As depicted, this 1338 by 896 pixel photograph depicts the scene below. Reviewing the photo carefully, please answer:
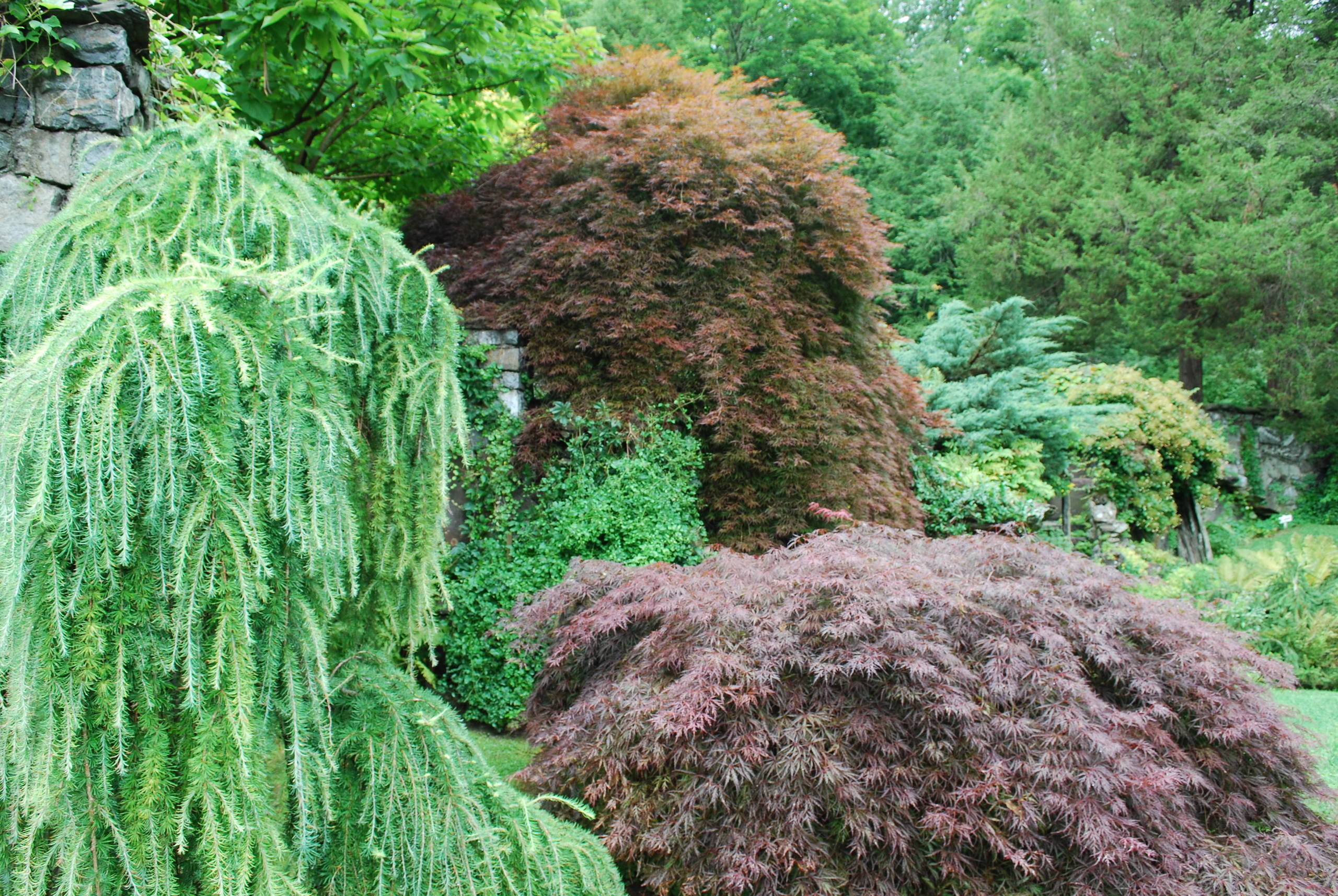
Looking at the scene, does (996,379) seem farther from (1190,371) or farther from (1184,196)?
(1190,371)

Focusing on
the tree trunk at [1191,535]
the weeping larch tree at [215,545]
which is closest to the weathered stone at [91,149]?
the weeping larch tree at [215,545]

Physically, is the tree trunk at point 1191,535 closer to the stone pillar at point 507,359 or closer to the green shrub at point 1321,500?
the green shrub at point 1321,500

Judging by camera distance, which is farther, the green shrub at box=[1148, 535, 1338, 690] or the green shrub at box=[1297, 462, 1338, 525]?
the green shrub at box=[1297, 462, 1338, 525]

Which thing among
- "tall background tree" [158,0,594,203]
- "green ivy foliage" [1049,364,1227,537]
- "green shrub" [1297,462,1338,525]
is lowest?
"green shrub" [1297,462,1338,525]

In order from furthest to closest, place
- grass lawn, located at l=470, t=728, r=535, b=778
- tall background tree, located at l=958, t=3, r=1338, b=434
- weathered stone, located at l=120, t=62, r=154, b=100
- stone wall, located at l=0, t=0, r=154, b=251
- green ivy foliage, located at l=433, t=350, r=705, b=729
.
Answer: tall background tree, located at l=958, t=3, r=1338, b=434 → green ivy foliage, located at l=433, t=350, r=705, b=729 → grass lawn, located at l=470, t=728, r=535, b=778 → weathered stone, located at l=120, t=62, r=154, b=100 → stone wall, located at l=0, t=0, r=154, b=251

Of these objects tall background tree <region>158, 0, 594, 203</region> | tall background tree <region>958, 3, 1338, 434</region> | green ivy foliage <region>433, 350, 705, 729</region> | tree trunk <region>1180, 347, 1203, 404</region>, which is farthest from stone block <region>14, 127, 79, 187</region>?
tree trunk <region>1180, 347, 1203, 404</region>

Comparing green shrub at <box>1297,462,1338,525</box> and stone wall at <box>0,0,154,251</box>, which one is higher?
stone wall at <box>0,0,154,251</box>

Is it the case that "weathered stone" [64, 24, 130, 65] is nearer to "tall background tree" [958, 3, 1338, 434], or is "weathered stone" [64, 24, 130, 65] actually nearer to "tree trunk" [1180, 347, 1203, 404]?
"tall background tree" [958, 3, 1338, 434]

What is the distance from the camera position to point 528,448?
4.76 metres

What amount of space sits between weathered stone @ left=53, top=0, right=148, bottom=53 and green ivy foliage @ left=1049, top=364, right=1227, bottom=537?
→ 27.1 feet

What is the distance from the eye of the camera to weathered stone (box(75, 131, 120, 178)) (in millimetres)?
2338

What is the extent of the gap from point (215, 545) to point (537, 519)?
3.23 metres

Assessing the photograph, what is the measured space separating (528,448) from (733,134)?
2.32 metres

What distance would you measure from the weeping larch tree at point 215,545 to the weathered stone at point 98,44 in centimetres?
95
